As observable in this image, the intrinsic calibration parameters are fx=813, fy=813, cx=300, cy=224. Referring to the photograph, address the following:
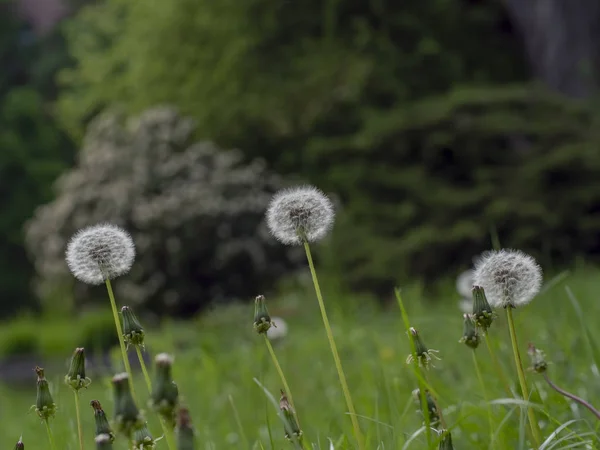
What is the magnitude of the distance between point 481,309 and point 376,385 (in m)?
1.07

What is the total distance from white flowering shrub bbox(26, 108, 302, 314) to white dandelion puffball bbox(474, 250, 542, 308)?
1057cm

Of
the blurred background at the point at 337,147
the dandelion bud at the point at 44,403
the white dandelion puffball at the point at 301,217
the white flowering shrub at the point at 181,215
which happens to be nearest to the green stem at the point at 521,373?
the white dandelion puffball at the point at 301,217

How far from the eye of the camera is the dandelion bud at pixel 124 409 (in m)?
0.77

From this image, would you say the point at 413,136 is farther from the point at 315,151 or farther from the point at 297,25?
the point at 297,25

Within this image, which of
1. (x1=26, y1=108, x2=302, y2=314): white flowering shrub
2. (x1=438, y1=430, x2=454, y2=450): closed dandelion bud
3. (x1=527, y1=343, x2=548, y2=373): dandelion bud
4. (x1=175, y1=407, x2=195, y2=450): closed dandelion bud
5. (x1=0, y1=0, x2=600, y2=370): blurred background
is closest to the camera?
(x1=175, y1=407, x2=195, y2=450): closed dandelion bud

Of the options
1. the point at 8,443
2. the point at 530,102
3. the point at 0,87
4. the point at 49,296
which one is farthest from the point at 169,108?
the point at 0,87

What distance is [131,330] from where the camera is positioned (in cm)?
111

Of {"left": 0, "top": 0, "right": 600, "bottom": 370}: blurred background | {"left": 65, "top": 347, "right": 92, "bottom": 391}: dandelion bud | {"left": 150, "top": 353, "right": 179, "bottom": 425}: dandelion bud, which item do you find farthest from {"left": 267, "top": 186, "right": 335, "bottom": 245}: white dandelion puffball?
{"left": 0, "top": 0, "right": 600, "bottom": 370}: blurred background

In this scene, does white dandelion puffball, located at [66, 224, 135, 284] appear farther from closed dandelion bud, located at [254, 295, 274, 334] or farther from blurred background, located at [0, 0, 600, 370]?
blurred background, located at [0, 0, 600, 370]

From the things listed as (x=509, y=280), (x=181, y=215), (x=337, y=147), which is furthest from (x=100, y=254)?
(x=181, y=215)

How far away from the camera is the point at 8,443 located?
4344 mm

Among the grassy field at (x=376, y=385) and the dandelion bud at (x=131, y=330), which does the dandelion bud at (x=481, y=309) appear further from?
the dandelion bud at (x=131, y=330)

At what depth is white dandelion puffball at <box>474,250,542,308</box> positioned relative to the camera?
1.12 m

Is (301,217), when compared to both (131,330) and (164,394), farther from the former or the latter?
(164,394)
